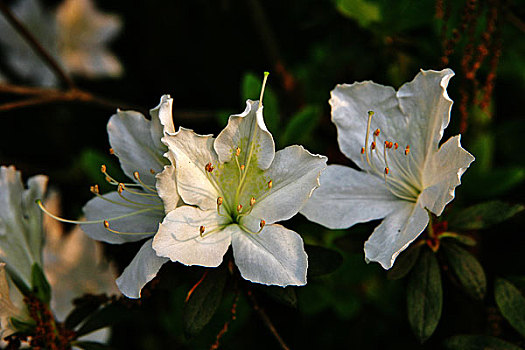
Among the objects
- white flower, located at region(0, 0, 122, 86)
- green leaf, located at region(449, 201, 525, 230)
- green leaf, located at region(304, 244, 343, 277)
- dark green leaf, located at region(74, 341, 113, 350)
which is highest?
white flower, located at region(0, 0, 122, 86)

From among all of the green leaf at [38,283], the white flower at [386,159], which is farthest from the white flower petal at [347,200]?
the green leaf at [38,283]

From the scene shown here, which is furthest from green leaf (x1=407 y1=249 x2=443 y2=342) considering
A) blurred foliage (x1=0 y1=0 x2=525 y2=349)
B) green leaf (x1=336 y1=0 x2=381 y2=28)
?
green leaf (x1=336 y1=0 x2=381 y2=28)

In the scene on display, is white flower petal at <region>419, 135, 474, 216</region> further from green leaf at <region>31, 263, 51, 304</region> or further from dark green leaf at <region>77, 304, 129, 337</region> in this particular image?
green leaf at <region>31, 263, 51, 304</region>

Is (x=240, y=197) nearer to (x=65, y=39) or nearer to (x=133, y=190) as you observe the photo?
(x=133, y=190)

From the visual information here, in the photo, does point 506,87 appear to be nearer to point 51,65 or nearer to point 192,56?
point 192,56

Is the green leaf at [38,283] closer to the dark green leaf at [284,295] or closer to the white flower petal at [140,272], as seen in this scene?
the white flower petal at [140,272]

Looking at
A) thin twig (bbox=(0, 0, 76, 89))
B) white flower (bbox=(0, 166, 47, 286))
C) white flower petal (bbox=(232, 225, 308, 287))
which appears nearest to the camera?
white flower petal (bbox=(232, 225, 308, 287))

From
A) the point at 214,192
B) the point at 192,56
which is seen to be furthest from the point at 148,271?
the point at 192,56

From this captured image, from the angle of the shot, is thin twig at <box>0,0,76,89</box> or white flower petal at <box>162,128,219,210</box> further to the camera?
thin twig at <box>0,0,76,89</box>
